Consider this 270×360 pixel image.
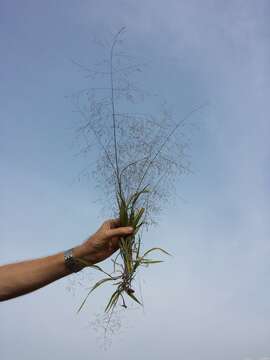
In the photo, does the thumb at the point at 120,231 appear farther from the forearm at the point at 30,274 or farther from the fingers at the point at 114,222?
the forearm at the point at 30,274

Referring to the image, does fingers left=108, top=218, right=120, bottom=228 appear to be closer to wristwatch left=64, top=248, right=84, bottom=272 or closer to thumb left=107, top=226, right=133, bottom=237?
thumb left=107, top=226, right=133, bottom=237

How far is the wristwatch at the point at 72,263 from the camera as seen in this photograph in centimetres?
329

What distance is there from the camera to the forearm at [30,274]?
3330 mm

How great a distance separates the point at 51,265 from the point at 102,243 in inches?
13.7

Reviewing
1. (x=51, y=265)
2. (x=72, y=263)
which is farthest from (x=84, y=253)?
(x=51, y=265)

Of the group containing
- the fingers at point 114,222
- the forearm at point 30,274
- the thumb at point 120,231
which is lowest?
the forearm at point 30,274

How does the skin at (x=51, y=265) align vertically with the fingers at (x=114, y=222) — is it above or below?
below

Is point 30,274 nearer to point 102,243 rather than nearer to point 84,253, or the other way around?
point 84,253

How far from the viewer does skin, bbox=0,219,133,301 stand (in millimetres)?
3219

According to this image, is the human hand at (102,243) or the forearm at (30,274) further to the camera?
the forearm at (30,274)

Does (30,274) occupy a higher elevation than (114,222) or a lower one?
lower

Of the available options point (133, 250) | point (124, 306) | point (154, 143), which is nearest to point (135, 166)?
point (154, 143)

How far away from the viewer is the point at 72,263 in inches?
130

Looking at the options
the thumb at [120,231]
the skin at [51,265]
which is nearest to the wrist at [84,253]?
the skin at [51,265]
